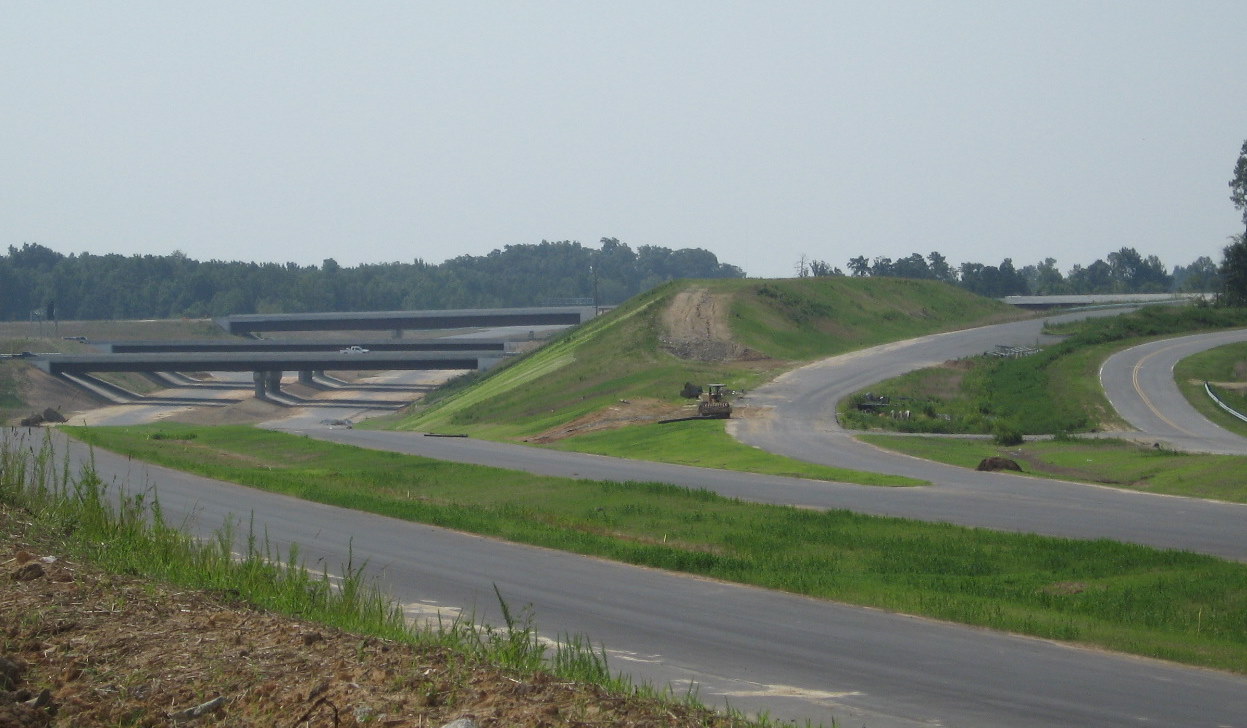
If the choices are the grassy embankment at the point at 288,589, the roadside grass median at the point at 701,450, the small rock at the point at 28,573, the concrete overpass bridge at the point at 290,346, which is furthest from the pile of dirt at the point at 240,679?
the concrete overpass bridge at the point at 290,346

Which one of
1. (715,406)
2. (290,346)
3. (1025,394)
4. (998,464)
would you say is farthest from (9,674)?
(290,346)

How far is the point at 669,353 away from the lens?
81.7 metres

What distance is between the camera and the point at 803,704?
11898mm

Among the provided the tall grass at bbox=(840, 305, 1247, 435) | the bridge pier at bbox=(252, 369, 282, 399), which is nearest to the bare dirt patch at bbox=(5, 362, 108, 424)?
the bridge pier at bbox=(252, 369, 282, 399)

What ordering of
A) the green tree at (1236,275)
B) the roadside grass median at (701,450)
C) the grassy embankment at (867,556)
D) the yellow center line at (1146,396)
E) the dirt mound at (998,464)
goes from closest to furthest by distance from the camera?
the grassy embankment at (867,556), the roadside grass median at (701,450), the dirt mound at (998,464), the yellow center line at (1146,396), the green tree at (1236,275)

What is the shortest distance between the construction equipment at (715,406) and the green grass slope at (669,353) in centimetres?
438

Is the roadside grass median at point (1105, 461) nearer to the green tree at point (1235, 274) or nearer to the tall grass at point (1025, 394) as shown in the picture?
the tall grass at point (1025, 394)

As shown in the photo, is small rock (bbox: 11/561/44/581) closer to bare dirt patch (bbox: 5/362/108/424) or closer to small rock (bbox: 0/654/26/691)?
small rock (bbox: 0/654/26/691)

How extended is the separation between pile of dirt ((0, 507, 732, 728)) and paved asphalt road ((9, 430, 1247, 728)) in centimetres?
294

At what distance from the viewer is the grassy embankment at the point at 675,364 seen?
2133 inches

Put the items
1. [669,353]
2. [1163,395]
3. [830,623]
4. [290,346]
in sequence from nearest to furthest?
[830,623], [1163,395], [669,353], [290,346]

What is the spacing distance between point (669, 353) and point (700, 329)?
6343 mm

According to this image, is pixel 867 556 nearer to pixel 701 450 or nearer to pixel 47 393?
pixel 701 450

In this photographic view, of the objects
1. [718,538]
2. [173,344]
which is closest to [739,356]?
[718,538]
